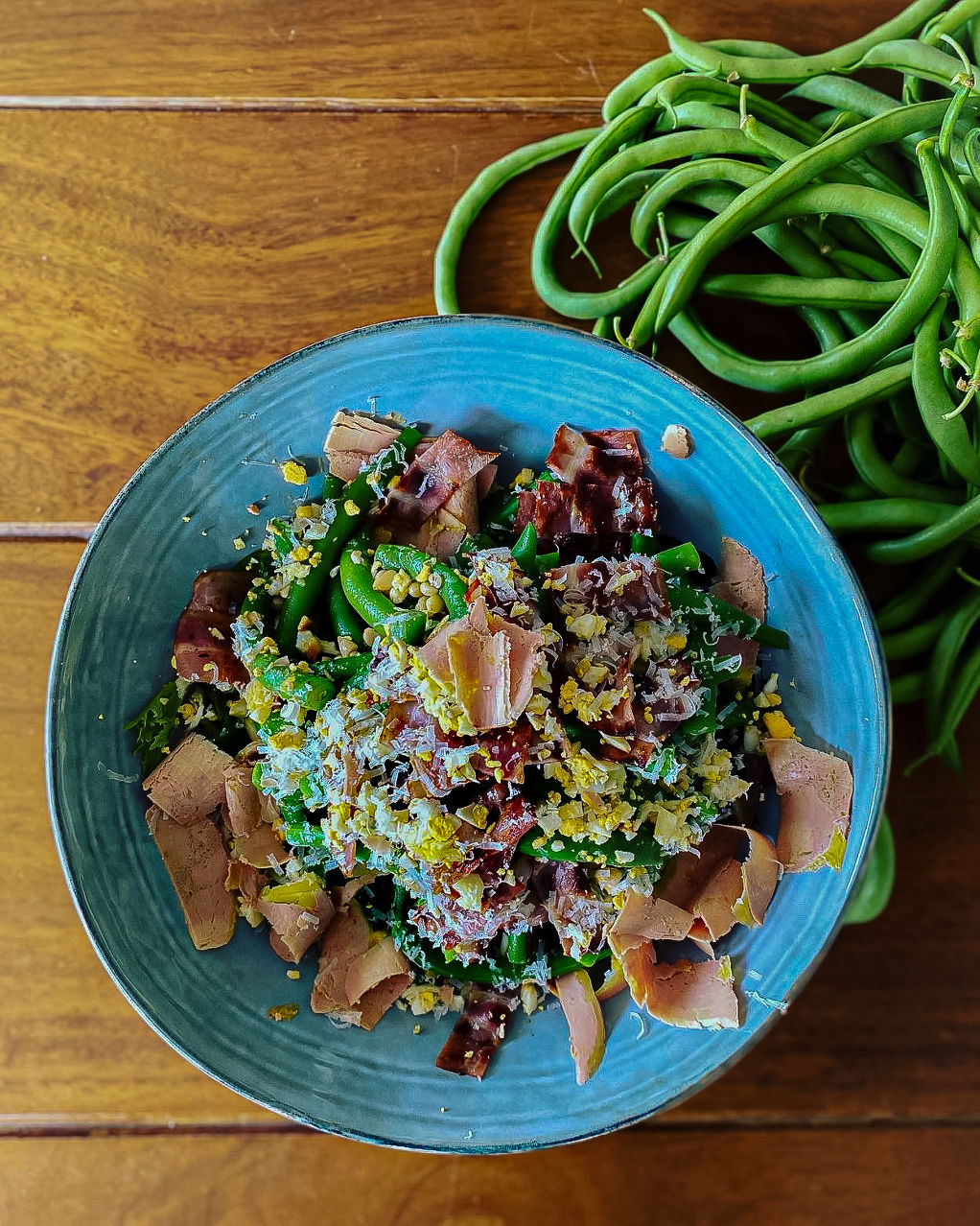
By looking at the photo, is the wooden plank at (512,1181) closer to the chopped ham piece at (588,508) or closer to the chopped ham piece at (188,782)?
the chopped ham piece at (188,782)

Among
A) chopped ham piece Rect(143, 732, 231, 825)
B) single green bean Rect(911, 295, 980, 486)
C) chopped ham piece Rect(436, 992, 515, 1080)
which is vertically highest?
single green bean Rect(911, 295, 980, 486)

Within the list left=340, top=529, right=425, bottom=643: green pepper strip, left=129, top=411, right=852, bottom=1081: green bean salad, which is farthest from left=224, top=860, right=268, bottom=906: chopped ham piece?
left=340, top=529, right=425, bottom=643: green pepper strip

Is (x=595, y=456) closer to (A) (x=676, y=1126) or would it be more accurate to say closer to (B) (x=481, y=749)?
(B) (x=481, y=749)

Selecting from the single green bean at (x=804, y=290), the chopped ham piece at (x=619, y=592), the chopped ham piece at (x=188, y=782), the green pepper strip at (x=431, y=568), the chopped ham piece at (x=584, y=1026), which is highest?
the single green bean at (x=804, y=290)

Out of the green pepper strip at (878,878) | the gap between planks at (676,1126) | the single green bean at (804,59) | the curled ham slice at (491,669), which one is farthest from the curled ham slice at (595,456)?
the gap between planks at (676,1126)

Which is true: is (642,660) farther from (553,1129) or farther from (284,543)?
(553,1129)

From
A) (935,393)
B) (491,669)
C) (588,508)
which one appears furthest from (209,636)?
(935,393)

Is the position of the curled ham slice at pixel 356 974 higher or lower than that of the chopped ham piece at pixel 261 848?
lower

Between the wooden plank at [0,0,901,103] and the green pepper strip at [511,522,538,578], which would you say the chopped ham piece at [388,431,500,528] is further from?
the wooden plank at [0,0,901,103]

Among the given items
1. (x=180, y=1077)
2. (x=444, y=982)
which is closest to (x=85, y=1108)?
(x=180, y=1077)
